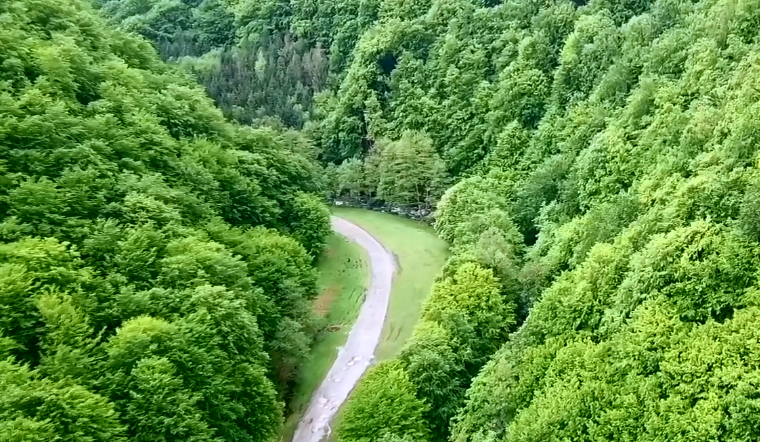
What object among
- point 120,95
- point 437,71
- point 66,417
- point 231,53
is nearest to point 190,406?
point 66,417

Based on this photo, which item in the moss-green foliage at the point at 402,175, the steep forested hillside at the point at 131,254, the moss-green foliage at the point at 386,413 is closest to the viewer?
the steep forested hillside at the point at 131,254

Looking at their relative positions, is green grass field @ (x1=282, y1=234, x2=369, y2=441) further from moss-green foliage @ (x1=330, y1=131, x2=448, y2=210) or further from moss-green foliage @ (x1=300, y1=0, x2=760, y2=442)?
moss-green foliage @ (x1=330, y1=131, x2=448, y2=210)

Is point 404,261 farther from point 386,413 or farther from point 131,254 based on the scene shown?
point 131,254

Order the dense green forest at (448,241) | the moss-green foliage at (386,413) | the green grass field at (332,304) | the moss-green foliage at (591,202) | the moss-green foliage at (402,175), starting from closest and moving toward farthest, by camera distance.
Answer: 1. the moss-green foliage at (591,202)
2. the dense green forest at (448,241)
3. the moss-green foliage at (386,413)
4. the green grass field at (332,304)
5. the moss-green foliage at (402,175)

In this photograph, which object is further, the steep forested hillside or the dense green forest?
the steep forested hillside

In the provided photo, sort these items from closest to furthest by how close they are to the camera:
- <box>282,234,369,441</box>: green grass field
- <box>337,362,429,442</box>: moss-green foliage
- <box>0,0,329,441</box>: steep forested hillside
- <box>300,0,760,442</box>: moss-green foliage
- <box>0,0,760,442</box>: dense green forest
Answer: <box>300,0,760,442</box>: moss-green foliage → <box>0,0,760,442</box>: dense green forest → <box>0,0,329,441</box>: steep forested hillside → <box>337,362,429,442</box>: moss-green foliage → <box>282,234,369,441</box>: green grass field

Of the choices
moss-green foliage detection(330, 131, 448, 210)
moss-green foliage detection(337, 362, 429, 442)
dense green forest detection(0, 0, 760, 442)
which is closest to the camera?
dense green forest detection(0, 0, 760, 442)

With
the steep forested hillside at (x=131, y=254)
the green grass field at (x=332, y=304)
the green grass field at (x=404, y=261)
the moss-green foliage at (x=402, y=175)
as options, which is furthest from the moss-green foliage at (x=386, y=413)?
the moss-green foliage at (x=402, y=175)

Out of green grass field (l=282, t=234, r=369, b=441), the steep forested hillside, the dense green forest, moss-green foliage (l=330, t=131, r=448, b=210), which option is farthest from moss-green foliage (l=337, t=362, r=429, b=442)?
moss-green foliage (l=330, t=131, r=448, b=210)

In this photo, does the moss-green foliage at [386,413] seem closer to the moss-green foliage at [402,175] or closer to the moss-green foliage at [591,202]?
the moss-green foliage at [591,202]
